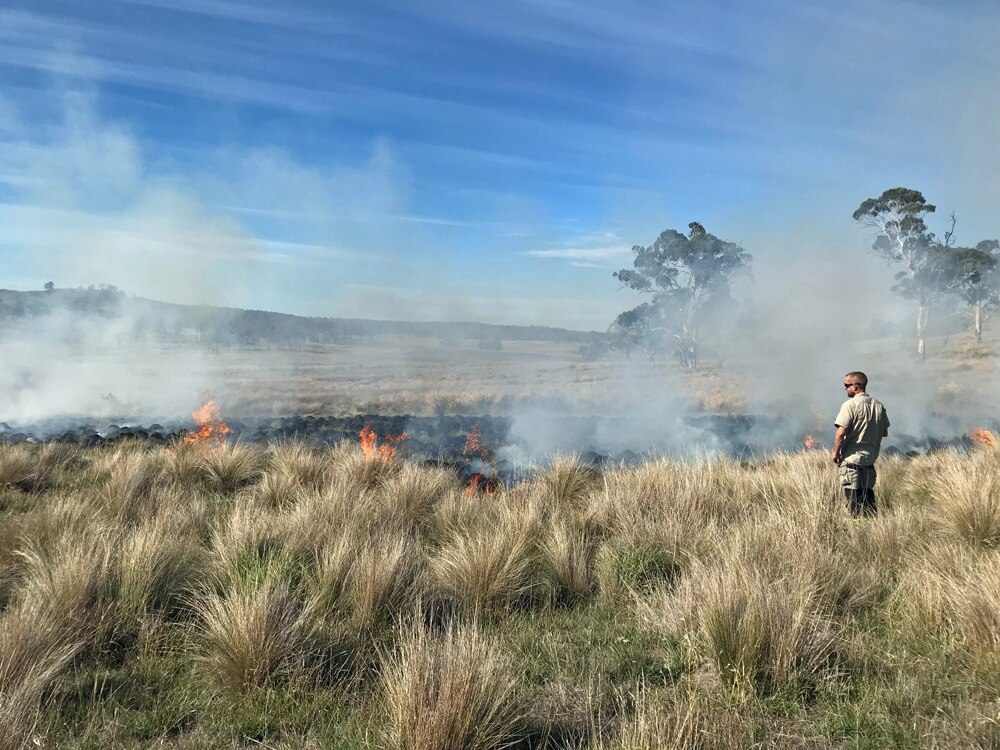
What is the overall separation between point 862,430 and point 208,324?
231 feet

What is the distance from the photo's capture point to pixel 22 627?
334cm

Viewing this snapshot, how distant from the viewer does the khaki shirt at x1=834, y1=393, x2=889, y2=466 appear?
277 inches

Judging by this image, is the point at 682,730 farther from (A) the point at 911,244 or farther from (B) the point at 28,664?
(A) the point at 911,244

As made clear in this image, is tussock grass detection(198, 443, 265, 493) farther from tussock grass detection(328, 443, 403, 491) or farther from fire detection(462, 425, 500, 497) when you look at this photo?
fire detection(462, 425, 500, 497)

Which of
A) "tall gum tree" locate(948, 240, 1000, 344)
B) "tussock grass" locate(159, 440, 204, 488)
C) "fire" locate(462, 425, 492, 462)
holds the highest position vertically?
"tall gum tree" locate(948, 240, 1000, 344)

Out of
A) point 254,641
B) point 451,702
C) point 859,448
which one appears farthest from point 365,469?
point 451,702

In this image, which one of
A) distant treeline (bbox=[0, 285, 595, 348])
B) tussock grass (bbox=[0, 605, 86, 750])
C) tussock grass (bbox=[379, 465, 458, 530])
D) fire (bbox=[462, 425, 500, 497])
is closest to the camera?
tussock grass (bbox=[0, 605, 86, 750])

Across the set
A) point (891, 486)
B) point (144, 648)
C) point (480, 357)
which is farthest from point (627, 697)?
point (480, 357)

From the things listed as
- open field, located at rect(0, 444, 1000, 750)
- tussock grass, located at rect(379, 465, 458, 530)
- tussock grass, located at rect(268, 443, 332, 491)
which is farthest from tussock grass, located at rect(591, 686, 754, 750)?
tussock grass, located at rect(268, 443, 332, 491)

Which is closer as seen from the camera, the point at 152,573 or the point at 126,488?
the point at 152,573

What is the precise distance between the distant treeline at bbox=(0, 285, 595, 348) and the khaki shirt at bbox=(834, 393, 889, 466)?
39.0 metres

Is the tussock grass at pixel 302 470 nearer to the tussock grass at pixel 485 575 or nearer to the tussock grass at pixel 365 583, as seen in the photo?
the tussock grass at pixel 365 583

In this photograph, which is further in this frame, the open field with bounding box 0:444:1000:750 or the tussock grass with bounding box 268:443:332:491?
the tussock grass with bounding box 268:443:332:491

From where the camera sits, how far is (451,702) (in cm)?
277
